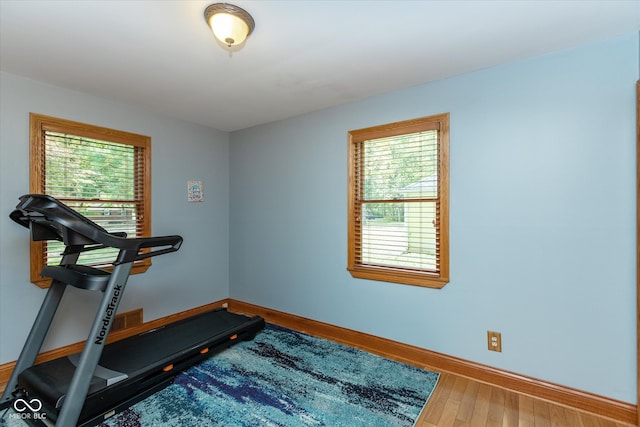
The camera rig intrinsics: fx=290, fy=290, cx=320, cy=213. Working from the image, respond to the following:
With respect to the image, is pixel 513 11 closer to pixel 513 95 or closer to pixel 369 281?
pixel 513 95

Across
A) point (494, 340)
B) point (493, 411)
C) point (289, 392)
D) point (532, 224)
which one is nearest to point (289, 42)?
point (532, 224)

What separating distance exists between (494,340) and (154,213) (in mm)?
3575

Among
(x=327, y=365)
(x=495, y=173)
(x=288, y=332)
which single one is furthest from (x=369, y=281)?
(x=495, y=173)

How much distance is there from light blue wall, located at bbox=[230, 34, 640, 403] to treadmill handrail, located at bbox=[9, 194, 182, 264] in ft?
6.27

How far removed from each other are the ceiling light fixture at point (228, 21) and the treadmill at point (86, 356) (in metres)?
1.43

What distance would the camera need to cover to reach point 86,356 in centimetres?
179

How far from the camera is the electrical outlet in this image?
228cm

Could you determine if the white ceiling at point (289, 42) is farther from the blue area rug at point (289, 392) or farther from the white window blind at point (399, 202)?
the blue area rug at point (289, 392)

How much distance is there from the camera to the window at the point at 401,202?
255 cm

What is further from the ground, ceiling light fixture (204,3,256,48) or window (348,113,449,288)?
ceiling light fixture (204,3,256,48)

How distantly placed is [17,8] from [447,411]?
11.8ft

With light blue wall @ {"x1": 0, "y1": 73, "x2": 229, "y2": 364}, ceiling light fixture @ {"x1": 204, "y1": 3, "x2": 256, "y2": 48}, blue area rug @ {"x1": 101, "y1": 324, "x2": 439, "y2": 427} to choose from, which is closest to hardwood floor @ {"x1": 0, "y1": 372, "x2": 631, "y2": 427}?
blue area rug @ {"x1": 101, "y1": 324, "x2": 439, "y2": 427}

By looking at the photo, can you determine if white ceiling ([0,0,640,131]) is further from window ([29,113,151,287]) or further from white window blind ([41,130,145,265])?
white window blind ([41,130,145,265])

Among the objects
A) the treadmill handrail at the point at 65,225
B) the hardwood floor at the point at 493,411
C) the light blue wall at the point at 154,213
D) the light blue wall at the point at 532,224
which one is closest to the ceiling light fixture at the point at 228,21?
the treadmill handrail at the point at 65,225
